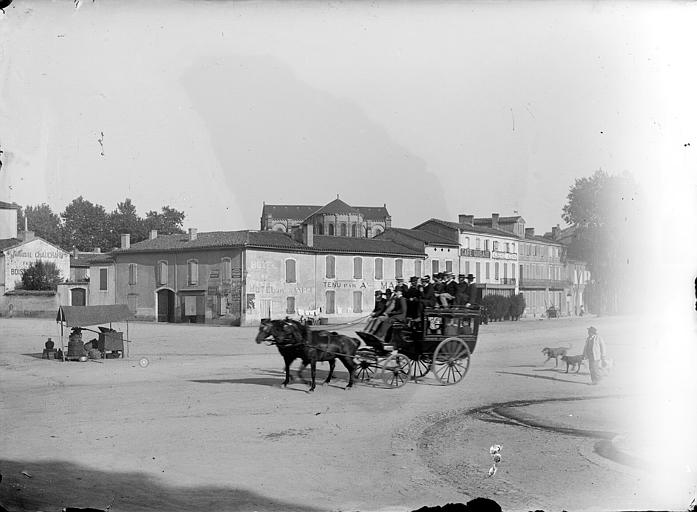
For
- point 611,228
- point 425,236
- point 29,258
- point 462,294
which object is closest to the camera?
point 611,228

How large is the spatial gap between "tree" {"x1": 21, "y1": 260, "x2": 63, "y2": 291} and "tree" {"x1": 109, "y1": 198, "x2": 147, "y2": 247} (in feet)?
4.75

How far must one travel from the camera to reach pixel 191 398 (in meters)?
12.0

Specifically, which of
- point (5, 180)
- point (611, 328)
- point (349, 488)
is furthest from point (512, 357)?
point (5, 180)

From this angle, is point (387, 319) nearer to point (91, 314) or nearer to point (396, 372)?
point (396, 372)

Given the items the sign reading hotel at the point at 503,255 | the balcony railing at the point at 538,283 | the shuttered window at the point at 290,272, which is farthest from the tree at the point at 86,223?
the sign reading hotel at the point at 503,255

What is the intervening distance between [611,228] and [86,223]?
950 centimetres

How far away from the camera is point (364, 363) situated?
47.4 ft

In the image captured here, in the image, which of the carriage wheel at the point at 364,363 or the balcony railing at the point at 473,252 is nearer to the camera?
the carriage wheel at the point at 364,363

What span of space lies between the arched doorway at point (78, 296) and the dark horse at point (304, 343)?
6462 mm

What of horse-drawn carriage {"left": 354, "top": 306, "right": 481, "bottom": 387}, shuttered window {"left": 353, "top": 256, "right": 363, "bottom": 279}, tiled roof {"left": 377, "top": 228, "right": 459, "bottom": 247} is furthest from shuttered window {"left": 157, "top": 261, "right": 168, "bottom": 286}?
horse-drawn carriage {"left": 354, "top": 306, "right": 481, "bottom": 387}

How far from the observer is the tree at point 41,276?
1366 centimetres

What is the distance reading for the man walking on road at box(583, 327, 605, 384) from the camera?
46.6ft

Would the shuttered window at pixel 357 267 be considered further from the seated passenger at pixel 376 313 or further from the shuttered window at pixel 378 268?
the seated passenger at pixel 376 313

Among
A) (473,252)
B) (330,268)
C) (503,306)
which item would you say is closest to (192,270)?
(330,268)
